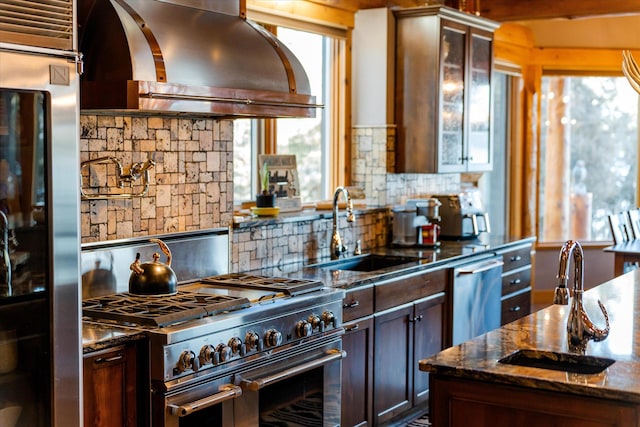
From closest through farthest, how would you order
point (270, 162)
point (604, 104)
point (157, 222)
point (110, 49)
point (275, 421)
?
1. point (110, 49)
2. point (275, 421)
3. point (157, 222)
4. point (270, 162)
5. point (604, 104)

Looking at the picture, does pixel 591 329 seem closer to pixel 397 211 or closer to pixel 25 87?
pixel 25 87

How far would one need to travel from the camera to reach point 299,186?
17.3ft

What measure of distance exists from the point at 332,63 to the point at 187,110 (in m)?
2.55

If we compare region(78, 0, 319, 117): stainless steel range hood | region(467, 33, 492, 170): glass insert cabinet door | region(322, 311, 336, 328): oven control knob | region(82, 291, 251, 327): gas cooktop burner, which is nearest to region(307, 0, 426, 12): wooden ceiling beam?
region(467, 33, 492, 170): glass insert cabinet door

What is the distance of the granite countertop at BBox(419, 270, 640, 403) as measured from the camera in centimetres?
245

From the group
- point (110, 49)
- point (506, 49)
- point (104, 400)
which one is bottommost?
point (104, 400)

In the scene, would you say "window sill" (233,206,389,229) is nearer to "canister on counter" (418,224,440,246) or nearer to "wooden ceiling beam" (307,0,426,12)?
"canister on counter" (418,224,440,246)

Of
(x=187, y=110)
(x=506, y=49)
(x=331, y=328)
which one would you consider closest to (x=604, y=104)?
(x=506, y=49)

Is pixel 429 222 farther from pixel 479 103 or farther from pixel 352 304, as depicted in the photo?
pixel 352 304

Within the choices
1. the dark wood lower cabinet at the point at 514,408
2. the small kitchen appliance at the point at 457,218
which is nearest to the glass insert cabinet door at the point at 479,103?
the small kitchen appliance at the point at 457,218

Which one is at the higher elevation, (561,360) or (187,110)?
(187,110)

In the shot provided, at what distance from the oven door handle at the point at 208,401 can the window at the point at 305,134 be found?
1968mm

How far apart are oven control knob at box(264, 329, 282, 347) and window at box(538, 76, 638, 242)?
18.6 ft

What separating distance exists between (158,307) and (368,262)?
87.5 inches
